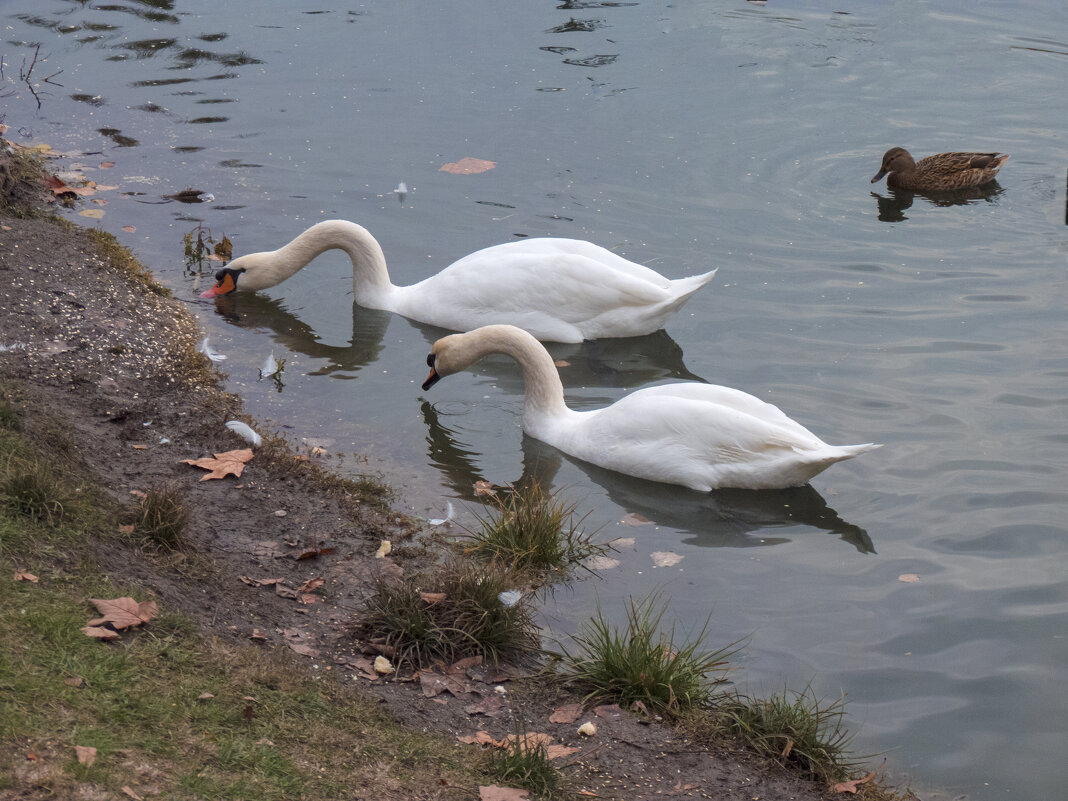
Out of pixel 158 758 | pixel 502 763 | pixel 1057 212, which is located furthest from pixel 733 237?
pixel 158 758

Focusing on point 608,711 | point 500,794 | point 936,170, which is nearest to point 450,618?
point 608,711

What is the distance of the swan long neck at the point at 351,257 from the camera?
10156 mm

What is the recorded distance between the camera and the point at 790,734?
485 centimetres

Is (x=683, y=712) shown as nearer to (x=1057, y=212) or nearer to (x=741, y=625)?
(x=741, y=625)

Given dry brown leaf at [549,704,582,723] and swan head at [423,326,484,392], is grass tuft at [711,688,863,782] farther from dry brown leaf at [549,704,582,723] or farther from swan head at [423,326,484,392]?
swan head at [423,326,484,392]

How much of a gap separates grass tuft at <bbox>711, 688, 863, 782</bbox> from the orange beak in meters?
6.66

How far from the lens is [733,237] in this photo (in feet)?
35.9

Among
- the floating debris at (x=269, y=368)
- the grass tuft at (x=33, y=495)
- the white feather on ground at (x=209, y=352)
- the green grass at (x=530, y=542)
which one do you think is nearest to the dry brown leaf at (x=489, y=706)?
the green grass at (x=530, y=542)

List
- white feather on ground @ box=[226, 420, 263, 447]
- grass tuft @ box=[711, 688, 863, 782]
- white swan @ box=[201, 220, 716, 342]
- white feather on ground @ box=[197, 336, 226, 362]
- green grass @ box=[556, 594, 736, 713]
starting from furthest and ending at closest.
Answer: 1. white swan @ box=[201, 220, 716, 342]
2. white feather on ground @ box=[197, 336, 226, 362]
3. white feather on ground @ box=[226, 420, 263, 447]
4. green grass @ box=[556, 594, 736, 713]
5. grass tuft @ box=[711, 688, 863, 782]

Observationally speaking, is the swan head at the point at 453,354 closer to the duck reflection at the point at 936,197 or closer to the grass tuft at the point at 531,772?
the grass tuft at the point at 531,772

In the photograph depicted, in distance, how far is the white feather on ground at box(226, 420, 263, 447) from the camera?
23.4ft

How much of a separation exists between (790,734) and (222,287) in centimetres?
702

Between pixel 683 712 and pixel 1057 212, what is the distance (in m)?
8.63

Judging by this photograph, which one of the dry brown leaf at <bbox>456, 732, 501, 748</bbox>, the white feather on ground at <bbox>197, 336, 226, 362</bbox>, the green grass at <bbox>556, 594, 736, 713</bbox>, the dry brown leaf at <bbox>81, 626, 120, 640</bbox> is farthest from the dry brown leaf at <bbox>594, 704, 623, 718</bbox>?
the white feather on ground at <bbox>197, 336, 226, 362</bbox>
